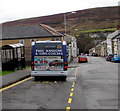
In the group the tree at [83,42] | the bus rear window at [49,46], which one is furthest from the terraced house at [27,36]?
the tree at [83,42]

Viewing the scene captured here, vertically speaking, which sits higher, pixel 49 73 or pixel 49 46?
pixel 49 46

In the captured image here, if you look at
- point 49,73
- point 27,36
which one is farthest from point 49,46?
point 27,36

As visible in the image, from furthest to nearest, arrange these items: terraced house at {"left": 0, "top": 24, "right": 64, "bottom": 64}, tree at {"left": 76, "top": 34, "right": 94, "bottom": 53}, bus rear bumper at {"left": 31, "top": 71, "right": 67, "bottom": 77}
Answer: tree at {"left": 76, "top": 34, "right": 94, "bottom": 53} < terraced house at {"left": 0, "top": 24, "right": 64, "bottom": 64} < bus rear bumper at {"left": 31, "top": 71, "right": 67, "bottom": 77}

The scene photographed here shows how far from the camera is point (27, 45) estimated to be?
4969 centimetres

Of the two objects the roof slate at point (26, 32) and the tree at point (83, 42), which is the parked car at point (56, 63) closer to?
the roof slate at point (26, 32)

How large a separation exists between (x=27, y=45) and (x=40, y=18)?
13602 cm

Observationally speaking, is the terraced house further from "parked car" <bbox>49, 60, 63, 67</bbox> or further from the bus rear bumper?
"parked car" <bbox>49, 60, 63, 67</bbox>

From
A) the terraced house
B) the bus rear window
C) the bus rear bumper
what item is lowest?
the bus rear bumper

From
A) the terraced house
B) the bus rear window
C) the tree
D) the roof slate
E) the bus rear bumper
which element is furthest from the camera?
the tree

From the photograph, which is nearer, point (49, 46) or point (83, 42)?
point (49, 46)

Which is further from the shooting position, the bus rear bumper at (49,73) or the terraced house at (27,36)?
the terraced house at (27,36)

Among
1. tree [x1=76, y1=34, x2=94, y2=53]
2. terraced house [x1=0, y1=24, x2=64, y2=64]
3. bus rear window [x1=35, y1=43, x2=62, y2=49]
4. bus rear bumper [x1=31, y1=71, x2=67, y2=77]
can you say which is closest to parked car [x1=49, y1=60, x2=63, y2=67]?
bus rear bumper [x1=31, y1=71, x2=67, y2=77]

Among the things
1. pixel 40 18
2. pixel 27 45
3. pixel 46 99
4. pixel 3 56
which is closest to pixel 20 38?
pixel 27 45

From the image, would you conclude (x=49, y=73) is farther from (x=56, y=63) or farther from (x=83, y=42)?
(x=83, y=42)
